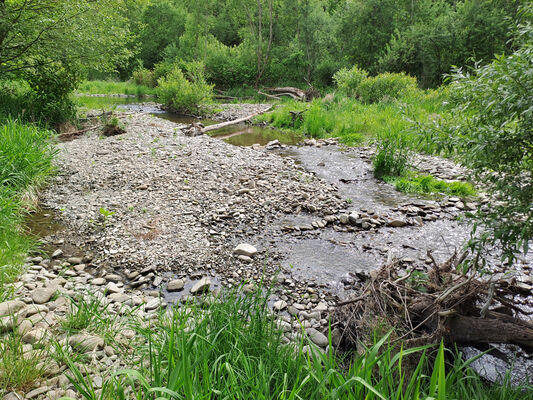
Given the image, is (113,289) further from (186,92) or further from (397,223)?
(186,92)

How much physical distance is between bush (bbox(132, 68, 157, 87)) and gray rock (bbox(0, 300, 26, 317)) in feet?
114

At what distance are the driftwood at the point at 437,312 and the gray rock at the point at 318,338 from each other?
186 mm

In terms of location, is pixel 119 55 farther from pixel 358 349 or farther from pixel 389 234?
pixel 358 349

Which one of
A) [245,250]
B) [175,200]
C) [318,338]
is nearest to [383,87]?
[175,200]

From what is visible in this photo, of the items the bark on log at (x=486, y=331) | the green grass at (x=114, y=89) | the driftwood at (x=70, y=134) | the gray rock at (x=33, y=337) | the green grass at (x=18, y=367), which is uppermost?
the bark on log at (x=486, y=331)

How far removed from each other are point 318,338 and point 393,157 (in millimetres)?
6272

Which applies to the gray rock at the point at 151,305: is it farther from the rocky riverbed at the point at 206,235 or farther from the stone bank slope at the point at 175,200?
the stone bank slope at the point at 175,200

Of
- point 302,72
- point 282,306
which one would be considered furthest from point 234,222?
point 302,72

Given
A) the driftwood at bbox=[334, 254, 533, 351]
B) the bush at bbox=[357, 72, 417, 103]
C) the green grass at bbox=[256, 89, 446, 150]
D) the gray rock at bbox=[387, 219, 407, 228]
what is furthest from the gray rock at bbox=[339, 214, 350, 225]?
the bush at bbox=[357, 72, 417, 103]

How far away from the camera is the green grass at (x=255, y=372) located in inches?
75.9

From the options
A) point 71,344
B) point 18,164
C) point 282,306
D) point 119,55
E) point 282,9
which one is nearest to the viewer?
point 71,344

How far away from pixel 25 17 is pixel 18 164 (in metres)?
4.91

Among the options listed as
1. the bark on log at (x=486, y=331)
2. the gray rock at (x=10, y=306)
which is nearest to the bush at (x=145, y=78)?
the gray rock at (x=10, y=306)

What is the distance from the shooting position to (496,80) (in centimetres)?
225
